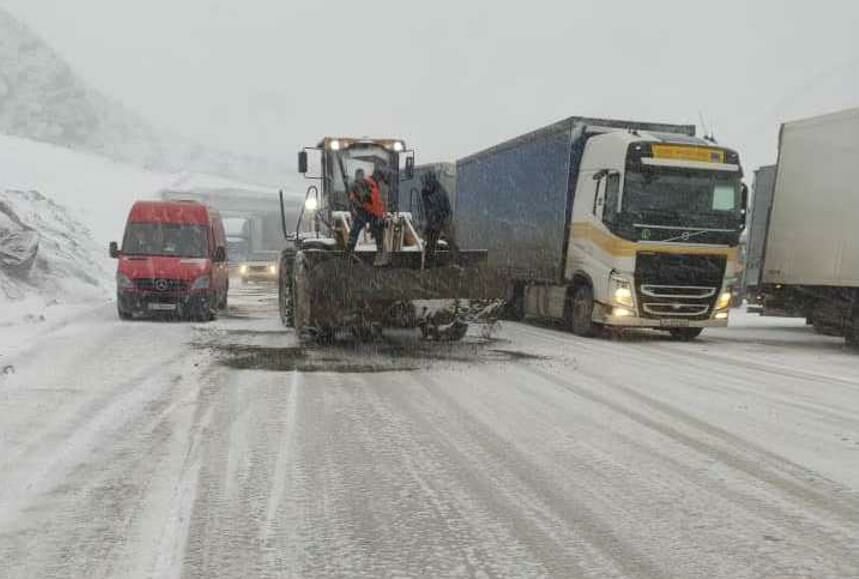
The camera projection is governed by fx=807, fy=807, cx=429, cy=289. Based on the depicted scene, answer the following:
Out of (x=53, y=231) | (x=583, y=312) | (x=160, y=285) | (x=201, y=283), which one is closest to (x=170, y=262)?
(x=160, y=285)

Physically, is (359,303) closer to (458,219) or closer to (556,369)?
(556,369)

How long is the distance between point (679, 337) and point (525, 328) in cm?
293

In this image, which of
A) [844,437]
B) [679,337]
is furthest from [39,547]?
[679,337]

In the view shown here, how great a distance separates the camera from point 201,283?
15.0 metres

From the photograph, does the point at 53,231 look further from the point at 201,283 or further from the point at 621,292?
the point at 621,292

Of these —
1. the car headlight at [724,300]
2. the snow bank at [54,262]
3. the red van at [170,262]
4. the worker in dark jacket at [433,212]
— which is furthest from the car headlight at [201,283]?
the car headlight at [724,300]

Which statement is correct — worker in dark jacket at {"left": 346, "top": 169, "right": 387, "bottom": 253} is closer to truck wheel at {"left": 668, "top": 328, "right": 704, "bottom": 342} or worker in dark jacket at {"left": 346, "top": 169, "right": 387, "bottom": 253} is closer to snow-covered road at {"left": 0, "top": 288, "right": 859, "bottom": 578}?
snow-covered road at {"left": 0, "top": 288, "right": 859, "bottom": 578}

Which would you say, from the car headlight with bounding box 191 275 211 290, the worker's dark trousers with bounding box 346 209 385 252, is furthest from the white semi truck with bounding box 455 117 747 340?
the car headlight with bounding box 191 275 211 290

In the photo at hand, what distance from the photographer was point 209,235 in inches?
634

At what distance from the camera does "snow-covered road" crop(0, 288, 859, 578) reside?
3.69 metres

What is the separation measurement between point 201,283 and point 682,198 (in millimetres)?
8652

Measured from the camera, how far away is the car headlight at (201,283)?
1488 cm

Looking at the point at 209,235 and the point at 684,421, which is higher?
the point at 209,235

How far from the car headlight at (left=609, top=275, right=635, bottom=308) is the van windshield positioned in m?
7.89
